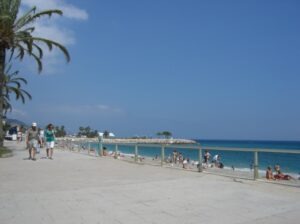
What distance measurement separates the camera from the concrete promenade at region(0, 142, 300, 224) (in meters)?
6.32

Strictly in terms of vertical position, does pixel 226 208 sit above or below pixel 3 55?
below

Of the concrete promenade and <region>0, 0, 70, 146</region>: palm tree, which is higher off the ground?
<region>0, 0, 70, 146</region>: palm tree

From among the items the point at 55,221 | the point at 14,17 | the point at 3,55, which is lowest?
the point at 55,221

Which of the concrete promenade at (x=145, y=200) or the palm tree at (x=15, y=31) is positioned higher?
the palm tree at (x=15, y=31)

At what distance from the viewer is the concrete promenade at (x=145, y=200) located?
20.7 ft

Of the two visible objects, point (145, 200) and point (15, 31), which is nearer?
point (145, 200)

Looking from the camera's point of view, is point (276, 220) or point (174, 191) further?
point (174, 191)

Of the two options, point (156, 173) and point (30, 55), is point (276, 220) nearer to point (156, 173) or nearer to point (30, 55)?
point (156, 173)

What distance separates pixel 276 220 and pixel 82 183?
550 centimetres

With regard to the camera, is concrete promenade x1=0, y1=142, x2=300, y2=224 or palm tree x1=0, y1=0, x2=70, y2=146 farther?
palm tree x1=0, y1=0, x2=70, y2=146

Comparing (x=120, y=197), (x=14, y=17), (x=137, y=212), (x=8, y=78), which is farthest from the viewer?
(x=8, y=78)

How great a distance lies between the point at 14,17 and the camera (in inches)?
809

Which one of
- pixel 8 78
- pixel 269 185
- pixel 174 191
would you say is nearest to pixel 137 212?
pixel 174 191

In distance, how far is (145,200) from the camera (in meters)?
7.73
